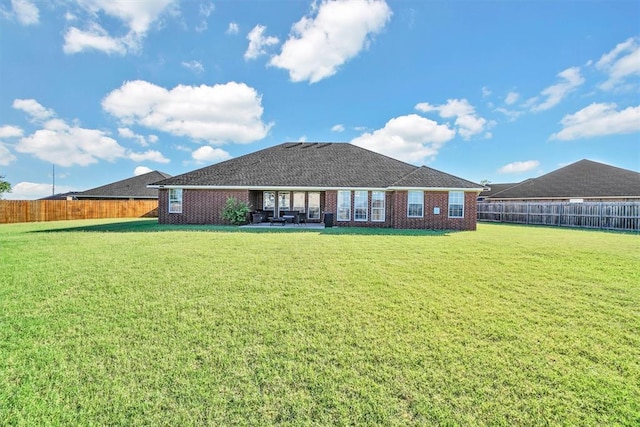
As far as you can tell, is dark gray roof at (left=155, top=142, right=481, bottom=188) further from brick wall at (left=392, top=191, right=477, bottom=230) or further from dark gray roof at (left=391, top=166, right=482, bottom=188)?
brick wall at (left=392, top=191, right=477, bottom=230)

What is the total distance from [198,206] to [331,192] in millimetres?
8771

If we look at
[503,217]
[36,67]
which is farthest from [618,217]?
[36,67]

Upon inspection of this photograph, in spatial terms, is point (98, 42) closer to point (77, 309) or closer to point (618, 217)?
point (77, 309)

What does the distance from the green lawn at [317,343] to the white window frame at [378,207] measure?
10855 millimetres

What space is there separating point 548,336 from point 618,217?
2081 cm

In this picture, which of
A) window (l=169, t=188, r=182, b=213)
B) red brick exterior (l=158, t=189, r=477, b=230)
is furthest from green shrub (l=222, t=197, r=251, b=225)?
window (l=169, t=188, r=182, b=213)

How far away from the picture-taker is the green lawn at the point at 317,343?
9.96ft

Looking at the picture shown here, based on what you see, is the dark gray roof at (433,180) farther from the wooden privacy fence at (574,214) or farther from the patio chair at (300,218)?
the wooden privacy fence at (574,214)

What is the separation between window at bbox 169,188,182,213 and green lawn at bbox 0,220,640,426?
11.8m

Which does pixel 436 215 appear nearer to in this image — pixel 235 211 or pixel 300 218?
pixel 300 218

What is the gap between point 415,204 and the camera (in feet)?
57.5

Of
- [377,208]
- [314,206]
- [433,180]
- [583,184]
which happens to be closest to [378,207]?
[377,208]

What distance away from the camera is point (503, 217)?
26.3m

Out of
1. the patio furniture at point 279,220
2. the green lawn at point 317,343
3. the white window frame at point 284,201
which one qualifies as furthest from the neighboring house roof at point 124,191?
the green lawn at point 317,343
